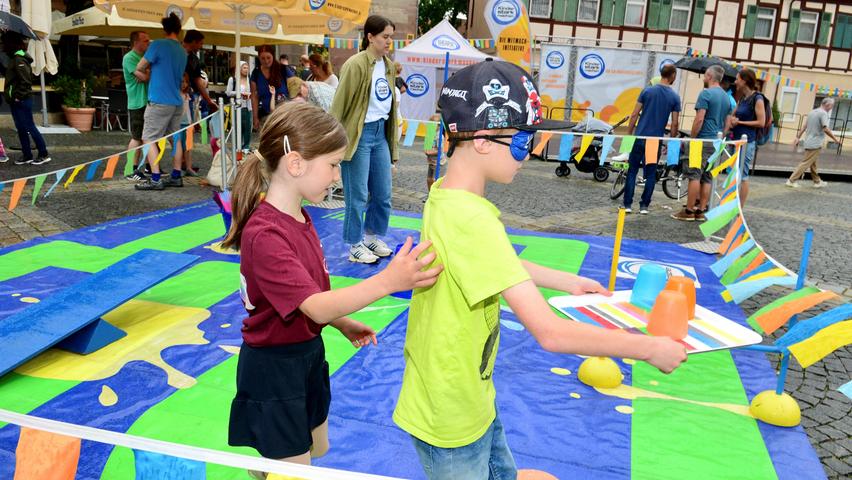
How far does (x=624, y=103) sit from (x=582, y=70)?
190 centimetres

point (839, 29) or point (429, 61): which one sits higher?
point (839, 29)

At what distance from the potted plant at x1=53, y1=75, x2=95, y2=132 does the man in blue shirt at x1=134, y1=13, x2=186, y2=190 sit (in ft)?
30.2

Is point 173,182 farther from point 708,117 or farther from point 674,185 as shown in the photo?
point 674,185

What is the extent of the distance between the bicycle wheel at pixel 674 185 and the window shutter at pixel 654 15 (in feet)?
70.7

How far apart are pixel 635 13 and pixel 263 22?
2532cm

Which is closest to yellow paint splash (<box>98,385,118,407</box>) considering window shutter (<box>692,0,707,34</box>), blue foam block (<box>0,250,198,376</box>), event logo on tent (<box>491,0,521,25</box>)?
blue foam block (<box>0,250,198,376</box>)

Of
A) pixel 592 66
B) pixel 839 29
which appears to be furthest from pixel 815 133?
pixel 839 29

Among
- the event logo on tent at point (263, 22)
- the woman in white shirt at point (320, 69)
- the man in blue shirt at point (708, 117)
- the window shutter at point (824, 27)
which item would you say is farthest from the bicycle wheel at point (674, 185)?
the window shutter at point (824, 27)

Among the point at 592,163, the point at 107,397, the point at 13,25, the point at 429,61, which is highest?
the point at 429,61

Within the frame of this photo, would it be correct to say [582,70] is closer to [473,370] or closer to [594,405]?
[594,405]

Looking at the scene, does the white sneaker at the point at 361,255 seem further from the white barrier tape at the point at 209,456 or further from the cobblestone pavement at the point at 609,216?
the white barrier tape at the point at 209,456

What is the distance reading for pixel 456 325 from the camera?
1.78 m

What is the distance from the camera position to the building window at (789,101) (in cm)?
3225

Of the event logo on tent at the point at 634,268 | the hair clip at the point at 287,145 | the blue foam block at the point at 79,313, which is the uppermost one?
the hair clip at the point at 287,145
